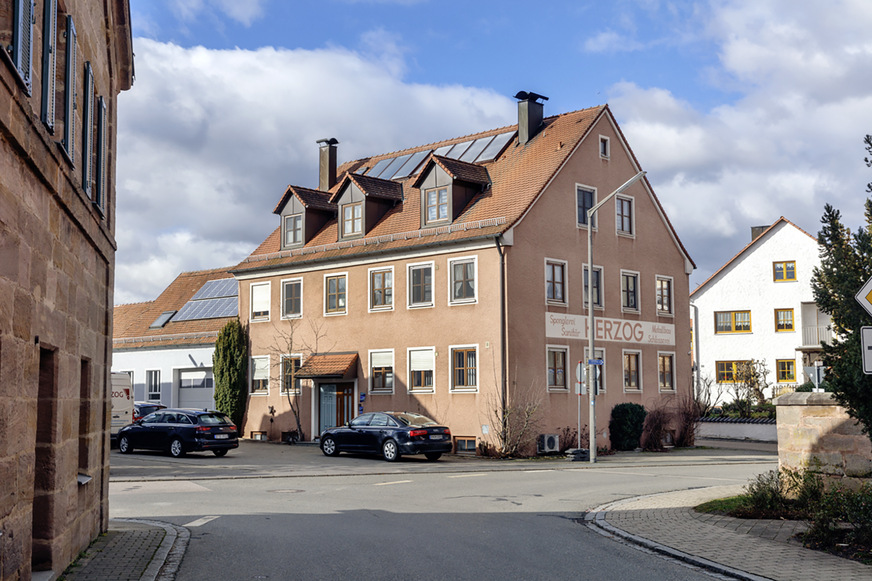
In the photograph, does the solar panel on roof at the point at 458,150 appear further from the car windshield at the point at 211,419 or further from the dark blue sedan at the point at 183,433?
the dark blue sedan at the point at 183,433

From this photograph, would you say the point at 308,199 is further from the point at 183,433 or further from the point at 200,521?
the point at 200,521

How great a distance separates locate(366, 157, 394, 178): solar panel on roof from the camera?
41.1 metres

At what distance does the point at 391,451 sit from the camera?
2786 cm

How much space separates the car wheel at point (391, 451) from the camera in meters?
27.8

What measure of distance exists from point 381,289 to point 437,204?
3.69 m

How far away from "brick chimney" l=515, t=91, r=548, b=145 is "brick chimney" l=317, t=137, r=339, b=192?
1000 centimetres

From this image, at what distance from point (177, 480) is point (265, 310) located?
17.7 m

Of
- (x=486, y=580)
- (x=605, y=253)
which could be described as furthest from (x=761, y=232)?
(x=486, y=580)

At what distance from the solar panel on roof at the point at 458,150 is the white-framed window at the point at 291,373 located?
9981 mm

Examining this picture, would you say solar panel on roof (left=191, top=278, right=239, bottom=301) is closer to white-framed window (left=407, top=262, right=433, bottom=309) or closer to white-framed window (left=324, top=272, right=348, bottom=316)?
white-framed window (left=324, top=272, right=348, bottom=316)

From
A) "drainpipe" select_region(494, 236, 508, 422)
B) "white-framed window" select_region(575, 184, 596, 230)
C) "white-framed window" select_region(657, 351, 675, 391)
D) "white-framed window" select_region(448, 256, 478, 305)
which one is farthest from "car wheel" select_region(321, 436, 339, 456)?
"white-framed window" select_region(657, 351, 675, 391)

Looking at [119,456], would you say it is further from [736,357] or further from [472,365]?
[736,357]

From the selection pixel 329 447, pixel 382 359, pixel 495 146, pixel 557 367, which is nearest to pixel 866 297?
pixel 329 447

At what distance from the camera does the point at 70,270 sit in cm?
936
